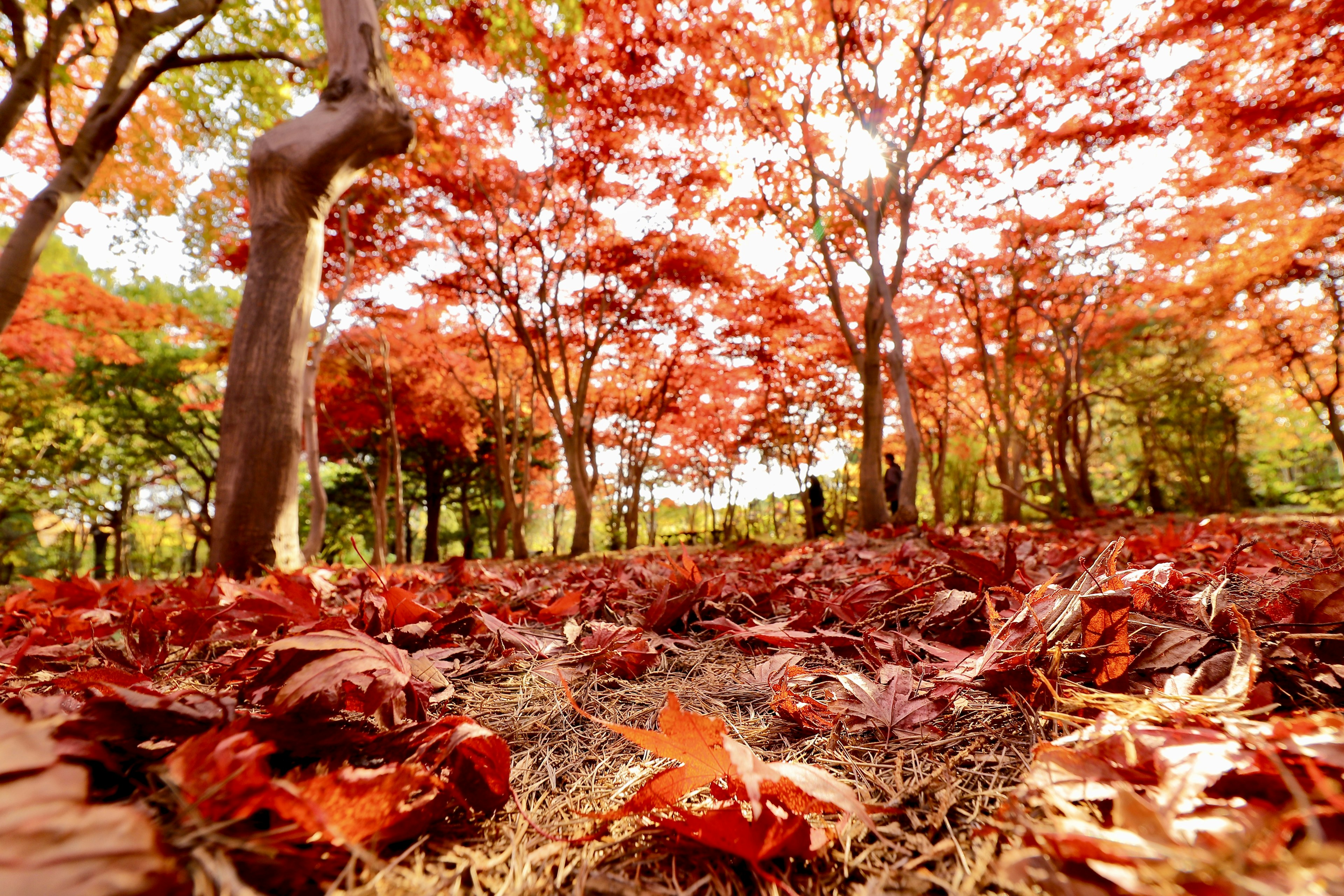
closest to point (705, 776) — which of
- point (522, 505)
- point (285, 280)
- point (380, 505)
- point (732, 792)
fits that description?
point (732, 792)

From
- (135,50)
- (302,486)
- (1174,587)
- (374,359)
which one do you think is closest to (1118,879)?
(1174,587)

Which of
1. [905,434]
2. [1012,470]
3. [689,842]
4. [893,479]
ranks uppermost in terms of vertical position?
[905,434]

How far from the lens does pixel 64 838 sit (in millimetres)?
348

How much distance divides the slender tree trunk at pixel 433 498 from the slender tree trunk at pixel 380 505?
129 cm

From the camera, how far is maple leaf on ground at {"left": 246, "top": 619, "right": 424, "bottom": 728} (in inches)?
25.9

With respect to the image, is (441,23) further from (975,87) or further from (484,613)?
(484,613)

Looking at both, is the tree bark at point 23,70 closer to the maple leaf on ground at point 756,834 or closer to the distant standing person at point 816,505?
the maple leaf on ground at point 756,834

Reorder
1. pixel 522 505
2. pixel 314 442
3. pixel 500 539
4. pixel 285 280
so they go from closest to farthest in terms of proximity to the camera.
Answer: pixel 285 280 < pixel 314 442 < pixel 522 505 < pixel 500 539

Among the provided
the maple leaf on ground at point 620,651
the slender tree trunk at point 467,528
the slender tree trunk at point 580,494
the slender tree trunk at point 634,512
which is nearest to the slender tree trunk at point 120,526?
the slender tree trunk at point 467,528

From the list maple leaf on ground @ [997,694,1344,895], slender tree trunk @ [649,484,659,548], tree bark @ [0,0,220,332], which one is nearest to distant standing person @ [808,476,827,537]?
slender tree trunk @ [649,484,659,548]

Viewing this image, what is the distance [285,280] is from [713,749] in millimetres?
3448

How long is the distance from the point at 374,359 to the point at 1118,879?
42.6 feet

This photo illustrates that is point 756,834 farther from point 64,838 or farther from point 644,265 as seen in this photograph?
point 644,265

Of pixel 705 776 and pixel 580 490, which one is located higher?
pixel 580 490
